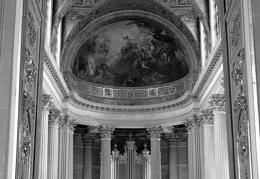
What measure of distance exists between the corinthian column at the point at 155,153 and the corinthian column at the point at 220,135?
23.5 ft

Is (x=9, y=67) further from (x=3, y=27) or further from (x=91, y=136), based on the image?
(x=91, y=136)

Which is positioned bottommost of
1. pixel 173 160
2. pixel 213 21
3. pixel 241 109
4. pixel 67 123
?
pixel 173 160

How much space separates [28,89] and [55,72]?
12.8 m

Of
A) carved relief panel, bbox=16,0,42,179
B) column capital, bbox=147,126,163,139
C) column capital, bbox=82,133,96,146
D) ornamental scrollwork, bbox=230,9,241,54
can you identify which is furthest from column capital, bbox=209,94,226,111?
carved relief panel, bbox=16,0,42,179

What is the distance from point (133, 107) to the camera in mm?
32219

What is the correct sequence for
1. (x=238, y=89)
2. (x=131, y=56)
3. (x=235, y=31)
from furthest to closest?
(x=131, y=56), (x=235, y=31), (x=238, y=89)

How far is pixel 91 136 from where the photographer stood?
34.2 meters

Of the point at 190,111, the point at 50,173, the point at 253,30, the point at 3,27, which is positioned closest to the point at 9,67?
the point at 3,27

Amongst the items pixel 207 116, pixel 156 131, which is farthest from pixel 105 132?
pixel 207 116

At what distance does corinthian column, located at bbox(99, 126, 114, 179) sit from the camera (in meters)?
30.8

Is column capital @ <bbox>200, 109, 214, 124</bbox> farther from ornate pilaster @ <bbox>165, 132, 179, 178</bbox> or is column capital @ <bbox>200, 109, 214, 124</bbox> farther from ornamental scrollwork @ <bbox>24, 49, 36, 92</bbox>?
ornamental scrollwork @ <bbox>24, 49, 36, 92</bbox>

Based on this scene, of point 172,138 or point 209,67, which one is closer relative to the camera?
point 209,67

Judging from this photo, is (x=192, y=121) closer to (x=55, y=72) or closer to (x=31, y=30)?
(x=55, y=72)

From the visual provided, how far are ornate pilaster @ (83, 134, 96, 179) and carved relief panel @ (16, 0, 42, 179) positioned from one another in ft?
69.5
